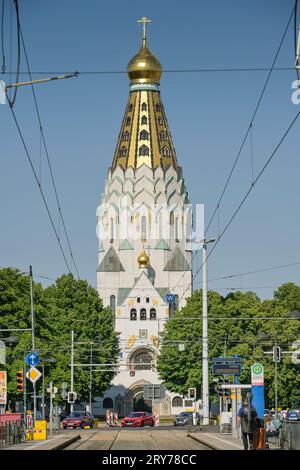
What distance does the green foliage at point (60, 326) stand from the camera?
10719 centimetres

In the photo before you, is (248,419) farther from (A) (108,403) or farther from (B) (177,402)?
(A) (108,403)

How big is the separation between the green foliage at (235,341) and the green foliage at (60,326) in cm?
702

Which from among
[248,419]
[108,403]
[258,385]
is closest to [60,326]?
[108,403]

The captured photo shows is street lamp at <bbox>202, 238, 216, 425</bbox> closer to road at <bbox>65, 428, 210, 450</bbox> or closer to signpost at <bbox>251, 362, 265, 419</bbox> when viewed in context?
road at <bbox>65, 428, 210, 450</bbox>

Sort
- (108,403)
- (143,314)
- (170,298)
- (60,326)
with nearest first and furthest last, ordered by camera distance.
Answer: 1. (60,326)
2. (108,403)
3. (143,314)
4. (170,298)

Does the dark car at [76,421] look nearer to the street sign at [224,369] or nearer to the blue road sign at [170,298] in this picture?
the street sign at [224,369]

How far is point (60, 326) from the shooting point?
13388 centimetres

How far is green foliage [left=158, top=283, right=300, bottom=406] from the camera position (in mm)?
121188

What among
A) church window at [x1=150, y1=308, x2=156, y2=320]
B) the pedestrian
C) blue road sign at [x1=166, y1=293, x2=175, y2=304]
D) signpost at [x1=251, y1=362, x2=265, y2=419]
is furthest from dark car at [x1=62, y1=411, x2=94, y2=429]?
blue road sign at [x1=166, y1=293, x2=175, y2=304]

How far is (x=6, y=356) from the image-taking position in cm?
10281

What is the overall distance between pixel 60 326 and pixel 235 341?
1868 centimetres

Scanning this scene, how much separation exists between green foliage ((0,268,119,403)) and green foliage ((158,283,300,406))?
7.02m

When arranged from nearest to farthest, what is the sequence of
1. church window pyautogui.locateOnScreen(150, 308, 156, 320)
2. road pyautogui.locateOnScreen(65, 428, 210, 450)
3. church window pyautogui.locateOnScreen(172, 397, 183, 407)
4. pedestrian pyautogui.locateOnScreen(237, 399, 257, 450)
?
pedestrian pyautogui.locateOnScreen(237, 399, 257, 450) < road pyautogui.locateOnScreen(65, 428, 210, 450) < church window pyautogui.locateOnScreen(172, 397, 183, 407) < church window pyautogui.locateOnScreen(150, 308, 156, 320)

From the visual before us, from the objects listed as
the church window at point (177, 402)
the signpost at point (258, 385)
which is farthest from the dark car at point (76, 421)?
the church window at point (177, 402)
